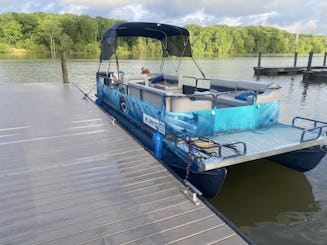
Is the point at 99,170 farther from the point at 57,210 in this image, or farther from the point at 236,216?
the point at 236,216

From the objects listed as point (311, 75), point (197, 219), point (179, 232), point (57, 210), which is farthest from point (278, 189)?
point (311, 75)

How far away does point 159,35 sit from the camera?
9.95 meters

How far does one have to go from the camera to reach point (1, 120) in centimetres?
738

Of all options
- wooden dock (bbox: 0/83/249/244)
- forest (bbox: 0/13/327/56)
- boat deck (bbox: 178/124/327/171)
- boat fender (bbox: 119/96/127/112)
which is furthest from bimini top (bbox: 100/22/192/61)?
forest (bbox: 0/13/327/56)

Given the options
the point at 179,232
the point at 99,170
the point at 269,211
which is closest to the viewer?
the point at 179,232

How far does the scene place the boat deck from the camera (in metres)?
4.24

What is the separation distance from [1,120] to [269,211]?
738 centimetres

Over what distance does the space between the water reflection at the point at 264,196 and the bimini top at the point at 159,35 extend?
4907mm

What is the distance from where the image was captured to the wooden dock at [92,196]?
2.75 meters

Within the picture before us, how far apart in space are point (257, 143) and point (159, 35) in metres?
6.58

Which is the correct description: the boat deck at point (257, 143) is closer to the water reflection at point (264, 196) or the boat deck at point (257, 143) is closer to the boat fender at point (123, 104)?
the water reflection at point (264, 196)

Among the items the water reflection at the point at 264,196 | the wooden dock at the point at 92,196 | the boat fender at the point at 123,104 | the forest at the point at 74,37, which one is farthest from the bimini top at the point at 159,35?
the forest at the point at 74,37

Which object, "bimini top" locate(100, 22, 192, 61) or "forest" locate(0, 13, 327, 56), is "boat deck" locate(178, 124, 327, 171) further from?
"forest" locate(0, 13, 327, 56)

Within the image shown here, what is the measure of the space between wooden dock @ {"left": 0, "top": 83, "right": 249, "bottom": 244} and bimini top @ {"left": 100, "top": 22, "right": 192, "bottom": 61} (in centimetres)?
367
